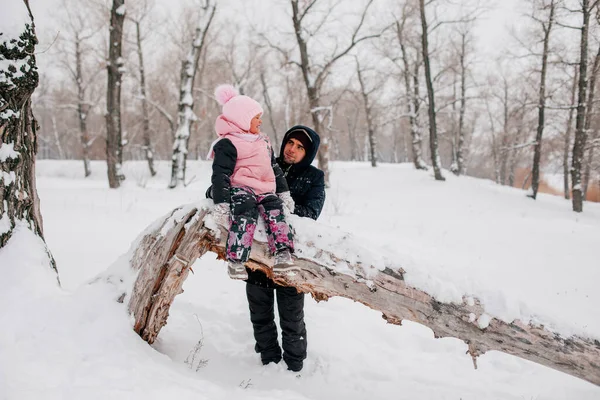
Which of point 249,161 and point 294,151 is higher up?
point 294,151

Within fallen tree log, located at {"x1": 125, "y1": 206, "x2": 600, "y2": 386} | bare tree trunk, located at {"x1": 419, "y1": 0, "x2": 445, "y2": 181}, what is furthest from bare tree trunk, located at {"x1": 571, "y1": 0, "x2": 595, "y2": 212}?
fallen tree log, located at {"x1": 125, "y1": 206, "x2": 600, "y2": 386}

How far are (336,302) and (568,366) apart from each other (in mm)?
2481

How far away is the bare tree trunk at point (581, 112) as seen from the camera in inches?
438

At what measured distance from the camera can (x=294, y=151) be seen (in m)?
2.87

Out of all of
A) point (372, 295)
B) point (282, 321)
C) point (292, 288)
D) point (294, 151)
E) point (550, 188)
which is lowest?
point (282, 321)

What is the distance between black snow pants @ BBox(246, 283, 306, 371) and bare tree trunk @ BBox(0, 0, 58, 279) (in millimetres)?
1664

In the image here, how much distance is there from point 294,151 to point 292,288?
3.84 feet

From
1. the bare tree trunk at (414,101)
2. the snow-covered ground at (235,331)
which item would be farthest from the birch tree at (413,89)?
the snow-covered ground at (235,331)

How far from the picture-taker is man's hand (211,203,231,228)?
2260 millimetres

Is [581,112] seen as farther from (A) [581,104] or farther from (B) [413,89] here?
(B) [413,89]

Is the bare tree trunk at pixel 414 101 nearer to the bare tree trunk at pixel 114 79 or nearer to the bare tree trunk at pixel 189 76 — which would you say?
the bare tree trunk at pixel 189 76

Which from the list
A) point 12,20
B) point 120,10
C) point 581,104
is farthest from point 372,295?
point 581,104

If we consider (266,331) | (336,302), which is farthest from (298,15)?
(266,331)

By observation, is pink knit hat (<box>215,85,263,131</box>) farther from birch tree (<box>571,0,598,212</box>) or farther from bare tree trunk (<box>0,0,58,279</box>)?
birch tree (<box>571,0,598,212</box>)
